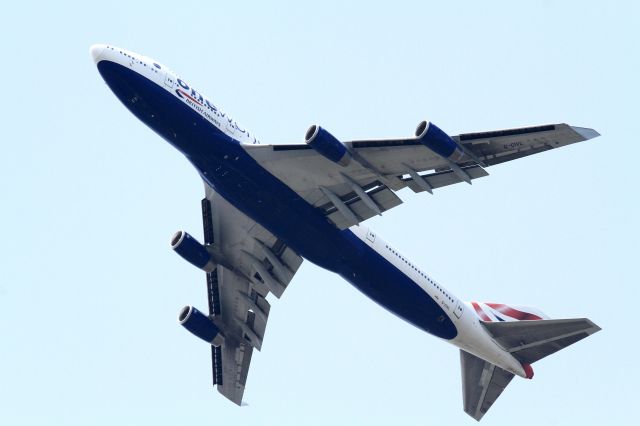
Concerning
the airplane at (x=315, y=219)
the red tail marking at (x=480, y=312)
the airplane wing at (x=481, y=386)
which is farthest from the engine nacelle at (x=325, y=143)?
the airplane wing at (x=481, y=386)

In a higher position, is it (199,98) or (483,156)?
(483,156)

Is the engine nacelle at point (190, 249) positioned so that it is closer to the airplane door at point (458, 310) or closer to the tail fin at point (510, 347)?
the airplane door at point (458, 310)

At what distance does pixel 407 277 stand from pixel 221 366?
13.4 metres

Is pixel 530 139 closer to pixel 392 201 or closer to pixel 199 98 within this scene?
pixel 392 201

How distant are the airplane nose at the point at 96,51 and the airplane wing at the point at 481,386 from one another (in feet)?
80.5

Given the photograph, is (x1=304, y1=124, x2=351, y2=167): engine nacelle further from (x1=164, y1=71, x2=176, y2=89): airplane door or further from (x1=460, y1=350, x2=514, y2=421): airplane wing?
(x1=460, y1=350, x2=514, y2=421): airplane wing

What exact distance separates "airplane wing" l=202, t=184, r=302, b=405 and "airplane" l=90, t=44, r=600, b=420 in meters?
0.06

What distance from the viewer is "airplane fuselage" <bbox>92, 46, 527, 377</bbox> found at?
4228cm

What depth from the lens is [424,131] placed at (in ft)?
129

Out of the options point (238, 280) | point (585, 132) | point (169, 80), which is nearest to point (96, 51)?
point (169, 80)

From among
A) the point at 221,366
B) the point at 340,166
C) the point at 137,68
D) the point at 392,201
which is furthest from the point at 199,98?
the point at 221,366

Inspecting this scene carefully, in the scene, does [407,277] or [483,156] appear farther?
[407,277]

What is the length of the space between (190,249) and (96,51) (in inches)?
467

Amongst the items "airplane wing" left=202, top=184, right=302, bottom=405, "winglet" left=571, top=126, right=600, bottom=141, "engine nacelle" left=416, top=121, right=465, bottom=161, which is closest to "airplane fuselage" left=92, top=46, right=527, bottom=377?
"airplane wing" left=202, top=184, right=302, bottom=405
